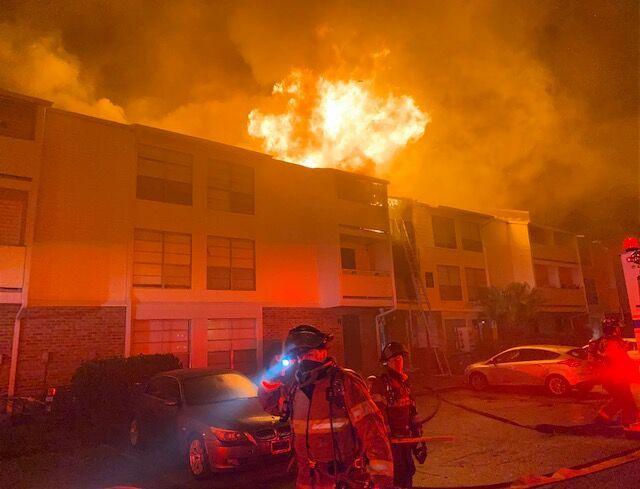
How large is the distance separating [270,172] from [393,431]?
14.8 m

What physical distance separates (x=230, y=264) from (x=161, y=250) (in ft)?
8.45

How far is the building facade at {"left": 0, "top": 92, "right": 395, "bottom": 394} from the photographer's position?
41.3 ft

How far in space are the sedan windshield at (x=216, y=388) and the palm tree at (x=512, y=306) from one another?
1904 cm

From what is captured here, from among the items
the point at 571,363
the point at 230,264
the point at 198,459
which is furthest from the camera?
the point at 230,264

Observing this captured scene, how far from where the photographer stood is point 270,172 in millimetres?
18406

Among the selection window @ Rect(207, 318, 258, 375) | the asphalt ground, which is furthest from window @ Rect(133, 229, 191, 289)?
the asphalt ground

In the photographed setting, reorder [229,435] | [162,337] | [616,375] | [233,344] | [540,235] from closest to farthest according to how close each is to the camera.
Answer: [229,435]
[616,375]
[162,337]
[233,344]
[540,235]

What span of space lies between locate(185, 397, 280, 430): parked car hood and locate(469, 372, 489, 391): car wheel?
9212 millimetres

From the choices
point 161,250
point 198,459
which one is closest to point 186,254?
point 161,250

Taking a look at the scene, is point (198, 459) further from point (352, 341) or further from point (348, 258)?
point (348, 258)

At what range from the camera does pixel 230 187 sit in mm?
17172

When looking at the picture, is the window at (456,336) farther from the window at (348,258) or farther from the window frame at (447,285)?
the window at (348,258)

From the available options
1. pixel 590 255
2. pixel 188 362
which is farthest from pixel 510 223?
pixel 188 362

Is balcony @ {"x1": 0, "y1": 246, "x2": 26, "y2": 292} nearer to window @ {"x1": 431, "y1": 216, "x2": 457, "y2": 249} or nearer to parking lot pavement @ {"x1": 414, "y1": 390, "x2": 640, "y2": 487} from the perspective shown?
parking lot pavement @ {"x1": 414, "y1": 390, "x2": 640, "y2": 487}
